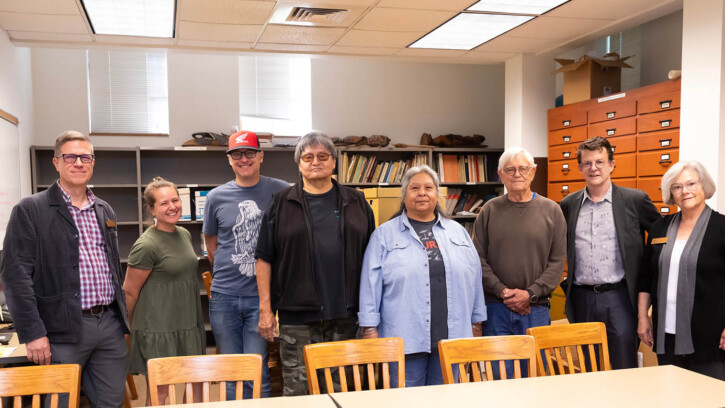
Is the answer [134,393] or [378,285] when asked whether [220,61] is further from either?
[378,285]

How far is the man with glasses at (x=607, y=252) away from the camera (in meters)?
2.69

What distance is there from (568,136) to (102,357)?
13.0 feet

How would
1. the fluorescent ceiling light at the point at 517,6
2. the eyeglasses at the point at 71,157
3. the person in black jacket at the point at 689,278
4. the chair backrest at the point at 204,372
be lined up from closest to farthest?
the chair backrest at the point at 204,372, the eyeglasses at the point at 71,157, the person in black jacket at the point at 689,278, the fluorescent ceiling light at the point at 517,6

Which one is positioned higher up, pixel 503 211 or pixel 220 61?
pixel 220 61

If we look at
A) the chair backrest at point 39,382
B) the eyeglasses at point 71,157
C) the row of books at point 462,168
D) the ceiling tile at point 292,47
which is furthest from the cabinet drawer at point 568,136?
the chair backrest at point 39,382

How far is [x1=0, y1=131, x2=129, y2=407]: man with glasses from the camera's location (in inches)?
85.0

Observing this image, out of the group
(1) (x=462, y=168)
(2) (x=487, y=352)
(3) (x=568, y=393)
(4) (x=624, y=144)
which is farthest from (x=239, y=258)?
(1) (x=462, y=168)

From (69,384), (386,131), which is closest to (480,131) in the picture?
(386,131)

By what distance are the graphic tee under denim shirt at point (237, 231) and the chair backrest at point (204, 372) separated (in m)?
0.86

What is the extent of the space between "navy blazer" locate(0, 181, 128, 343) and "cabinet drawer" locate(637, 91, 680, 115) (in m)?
3.70

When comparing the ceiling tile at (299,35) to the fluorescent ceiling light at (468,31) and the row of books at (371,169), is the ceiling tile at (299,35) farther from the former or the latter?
the row of books at (371,169)

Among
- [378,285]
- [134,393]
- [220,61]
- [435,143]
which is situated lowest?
[134,393]

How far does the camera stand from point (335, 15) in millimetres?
3791

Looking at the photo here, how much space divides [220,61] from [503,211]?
4.02 meters
